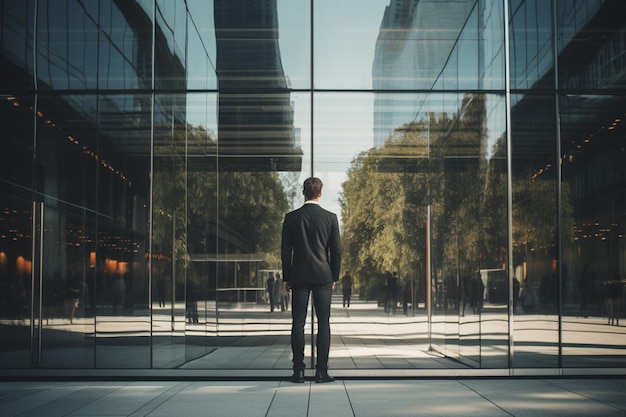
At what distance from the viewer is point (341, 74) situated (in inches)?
329

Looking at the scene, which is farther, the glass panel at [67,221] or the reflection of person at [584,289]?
the glass panel at [67,221]

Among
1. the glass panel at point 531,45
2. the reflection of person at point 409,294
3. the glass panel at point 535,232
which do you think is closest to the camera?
the glass panel at point 535,232

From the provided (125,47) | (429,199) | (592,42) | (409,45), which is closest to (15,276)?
(125,47)

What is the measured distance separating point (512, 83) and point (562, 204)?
140cm

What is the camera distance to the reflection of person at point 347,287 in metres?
8.41

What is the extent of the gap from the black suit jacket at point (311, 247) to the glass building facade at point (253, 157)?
963 mm

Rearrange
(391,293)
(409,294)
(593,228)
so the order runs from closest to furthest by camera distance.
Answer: (593,228) < (391,293) < (409,294)

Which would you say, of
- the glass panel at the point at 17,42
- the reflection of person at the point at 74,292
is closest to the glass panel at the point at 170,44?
the glass panel at the point at 17,42

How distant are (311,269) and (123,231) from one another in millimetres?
2270

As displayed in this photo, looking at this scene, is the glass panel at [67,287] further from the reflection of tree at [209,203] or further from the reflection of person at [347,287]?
the reflection of person at [347,287]

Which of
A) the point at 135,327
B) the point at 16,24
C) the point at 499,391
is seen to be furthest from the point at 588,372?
the point at 16,24

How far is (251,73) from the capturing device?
27.3 feet

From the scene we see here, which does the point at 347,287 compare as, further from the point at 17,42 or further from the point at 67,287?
the point at 17,42

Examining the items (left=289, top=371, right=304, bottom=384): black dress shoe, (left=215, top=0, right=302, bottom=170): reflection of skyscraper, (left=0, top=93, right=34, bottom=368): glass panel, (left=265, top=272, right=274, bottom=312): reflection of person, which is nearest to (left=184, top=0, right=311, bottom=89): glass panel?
(left=215, top=0, right=302, bottom=170): reflection of skyscraper
